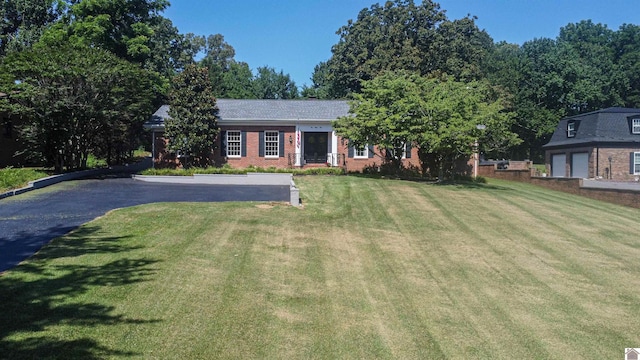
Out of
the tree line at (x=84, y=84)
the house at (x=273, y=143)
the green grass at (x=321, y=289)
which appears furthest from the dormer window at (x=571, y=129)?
the tree line at (x=84, y=84)

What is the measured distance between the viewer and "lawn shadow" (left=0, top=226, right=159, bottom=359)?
5.25 meters

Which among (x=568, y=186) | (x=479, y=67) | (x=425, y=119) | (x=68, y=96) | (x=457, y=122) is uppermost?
(x=479, y=67)

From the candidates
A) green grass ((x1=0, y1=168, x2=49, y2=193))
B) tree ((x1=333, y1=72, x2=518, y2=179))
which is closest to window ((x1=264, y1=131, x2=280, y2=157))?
tree ((x1=333, y1=72, x2=518, y2=179))

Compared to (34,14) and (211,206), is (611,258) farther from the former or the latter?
(34,14)

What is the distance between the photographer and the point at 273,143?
28.0m

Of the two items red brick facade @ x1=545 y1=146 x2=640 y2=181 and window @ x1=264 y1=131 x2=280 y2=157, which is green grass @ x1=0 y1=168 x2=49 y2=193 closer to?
window @ x1=264 y1=131 x2=280 y2=157

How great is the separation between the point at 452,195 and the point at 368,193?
11.4 feet

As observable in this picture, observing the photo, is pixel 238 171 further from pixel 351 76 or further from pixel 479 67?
pixel 479 67

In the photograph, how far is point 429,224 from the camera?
529 inches

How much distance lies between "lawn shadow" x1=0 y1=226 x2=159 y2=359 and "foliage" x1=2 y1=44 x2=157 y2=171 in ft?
47.2

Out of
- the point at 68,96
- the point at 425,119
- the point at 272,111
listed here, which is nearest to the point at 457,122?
the point at 425,119

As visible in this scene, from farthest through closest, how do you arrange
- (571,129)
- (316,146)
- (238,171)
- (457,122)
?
(571,129)
(316,146)
(238,171)
(457,122)

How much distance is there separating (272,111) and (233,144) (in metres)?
3.48

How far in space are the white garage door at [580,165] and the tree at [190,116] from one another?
999 inches
